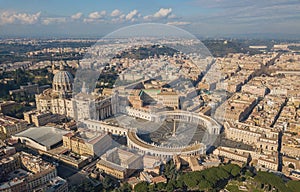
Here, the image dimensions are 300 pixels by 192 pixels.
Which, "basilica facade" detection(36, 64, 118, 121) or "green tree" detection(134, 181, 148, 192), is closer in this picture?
"green tree" detection(134, 181, 148, 192)

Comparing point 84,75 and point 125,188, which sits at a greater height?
point 84,75

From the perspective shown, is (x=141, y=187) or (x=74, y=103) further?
(x=74, y=103)

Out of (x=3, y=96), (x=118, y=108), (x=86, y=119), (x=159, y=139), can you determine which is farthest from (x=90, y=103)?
(x=3, y=96)

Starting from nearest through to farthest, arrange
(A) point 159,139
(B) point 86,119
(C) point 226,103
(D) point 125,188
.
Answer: (D) point 125,188, (A) point 159,139, (B) point 86,119, (C) point 226,103

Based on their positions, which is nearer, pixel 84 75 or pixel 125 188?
pixel 125 188

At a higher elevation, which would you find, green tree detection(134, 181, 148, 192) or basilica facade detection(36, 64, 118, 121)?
basilica facade detection(36, 64, 118, 121)

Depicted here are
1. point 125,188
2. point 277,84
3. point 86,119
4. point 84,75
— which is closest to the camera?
point 125,188

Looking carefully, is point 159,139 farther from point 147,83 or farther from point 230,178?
point 147,83

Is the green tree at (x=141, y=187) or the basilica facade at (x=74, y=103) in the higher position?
the basilica facade at (x=74, y=103)

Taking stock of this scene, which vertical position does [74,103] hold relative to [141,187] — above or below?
above

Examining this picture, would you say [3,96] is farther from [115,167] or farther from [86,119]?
[115,167]

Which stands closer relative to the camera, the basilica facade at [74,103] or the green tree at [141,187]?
the green tree at [141,187]
